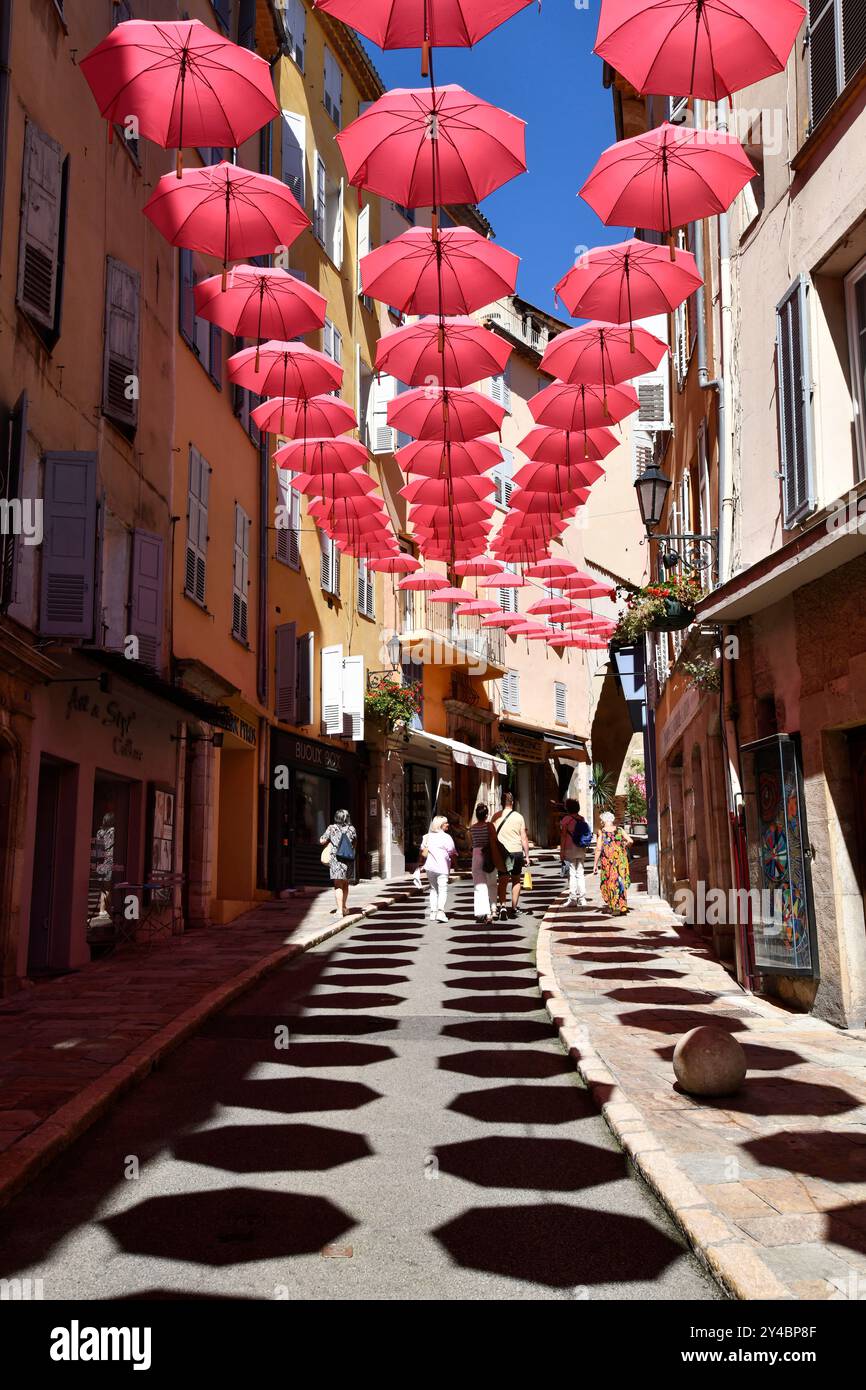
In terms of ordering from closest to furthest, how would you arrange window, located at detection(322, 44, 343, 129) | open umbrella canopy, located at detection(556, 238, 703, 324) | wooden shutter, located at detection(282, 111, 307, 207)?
open umbrella canopy, located at detection(556, 238, 703, 324), wooden shutter, located at detection(282, 111, 307, 207), window, located at detection(322, 44, 343, 129)

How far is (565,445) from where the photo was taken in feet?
49.1

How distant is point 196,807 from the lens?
17984 mm

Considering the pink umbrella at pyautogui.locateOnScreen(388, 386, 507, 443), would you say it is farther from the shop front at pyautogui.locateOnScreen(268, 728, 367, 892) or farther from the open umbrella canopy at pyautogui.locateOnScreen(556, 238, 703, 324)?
the shop front at pyautogui.locateOnScreen(268, 728, 367, 892)

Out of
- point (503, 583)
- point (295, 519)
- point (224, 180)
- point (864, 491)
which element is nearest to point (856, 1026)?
point (864, 491)

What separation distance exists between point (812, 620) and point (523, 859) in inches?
353

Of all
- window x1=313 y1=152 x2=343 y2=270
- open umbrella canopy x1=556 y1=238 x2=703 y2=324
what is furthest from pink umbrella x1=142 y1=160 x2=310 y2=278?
window x1=313 y1=152 x2=343 y2=270

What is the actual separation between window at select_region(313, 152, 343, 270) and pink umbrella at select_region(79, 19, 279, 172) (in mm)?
17290

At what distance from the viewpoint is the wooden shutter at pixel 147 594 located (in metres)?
14.5

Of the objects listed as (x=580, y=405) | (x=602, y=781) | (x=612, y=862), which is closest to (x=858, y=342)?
(x=580, y=405)

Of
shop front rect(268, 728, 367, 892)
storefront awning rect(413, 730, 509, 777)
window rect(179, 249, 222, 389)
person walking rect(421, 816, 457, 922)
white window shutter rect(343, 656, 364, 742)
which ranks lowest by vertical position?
person walking rect(421, 816, 457, 922)

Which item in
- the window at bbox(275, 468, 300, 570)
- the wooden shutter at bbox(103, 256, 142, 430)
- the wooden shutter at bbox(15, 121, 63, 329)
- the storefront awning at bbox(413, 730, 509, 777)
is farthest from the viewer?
the storefront awning at bbox(413, 730, 509, 777)

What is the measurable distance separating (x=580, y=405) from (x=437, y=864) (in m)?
7.46

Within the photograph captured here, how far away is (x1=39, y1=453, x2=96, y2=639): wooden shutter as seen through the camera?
38.4 feet

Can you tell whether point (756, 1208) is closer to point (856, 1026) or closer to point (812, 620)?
point (856, 1026)
